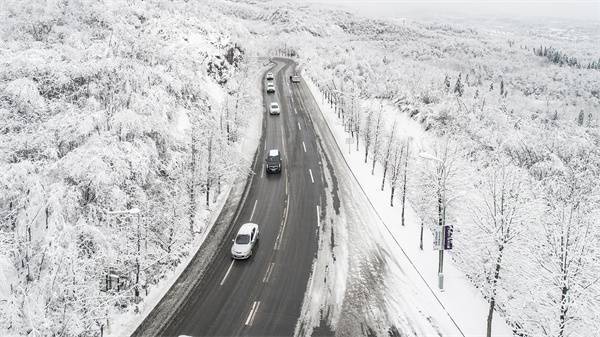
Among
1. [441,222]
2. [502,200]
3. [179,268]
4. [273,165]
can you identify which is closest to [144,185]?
[179,268]

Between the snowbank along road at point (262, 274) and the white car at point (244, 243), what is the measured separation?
20.9 inches

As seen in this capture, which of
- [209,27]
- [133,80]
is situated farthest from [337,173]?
[209,27]

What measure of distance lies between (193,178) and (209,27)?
44436 millimetres

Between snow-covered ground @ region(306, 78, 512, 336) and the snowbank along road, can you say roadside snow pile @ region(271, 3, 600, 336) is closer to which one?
snow-covered ground @ region(306, 78, 512, 336)

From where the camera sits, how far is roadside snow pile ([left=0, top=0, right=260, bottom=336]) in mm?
15961

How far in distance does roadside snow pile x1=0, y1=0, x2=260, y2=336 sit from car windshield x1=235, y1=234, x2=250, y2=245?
3.59 metres

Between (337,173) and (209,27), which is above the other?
(209,27)

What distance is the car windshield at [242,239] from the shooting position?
86.3ft

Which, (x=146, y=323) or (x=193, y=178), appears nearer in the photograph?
(x=146, y=323)

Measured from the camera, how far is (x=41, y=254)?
1644 cm

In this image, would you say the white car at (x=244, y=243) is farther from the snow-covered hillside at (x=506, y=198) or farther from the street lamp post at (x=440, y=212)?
the snow-covered hillside at (x=506, y=198)

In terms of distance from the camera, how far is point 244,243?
2622cm

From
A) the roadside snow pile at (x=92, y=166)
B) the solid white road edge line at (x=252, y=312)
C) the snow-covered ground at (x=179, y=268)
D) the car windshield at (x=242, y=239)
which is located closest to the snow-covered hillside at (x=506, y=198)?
the solid white road edge line at (x=252, y=312)

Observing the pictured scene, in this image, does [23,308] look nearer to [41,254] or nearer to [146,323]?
[41,254]
